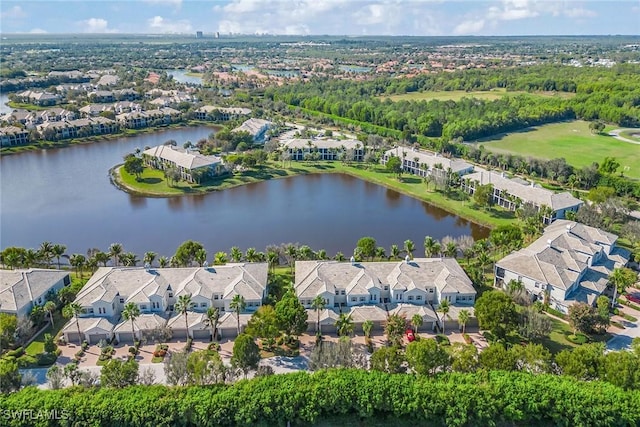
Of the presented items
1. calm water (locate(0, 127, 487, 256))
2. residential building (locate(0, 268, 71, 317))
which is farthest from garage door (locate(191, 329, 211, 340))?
calm water (locate(0, 127, 487, 256))

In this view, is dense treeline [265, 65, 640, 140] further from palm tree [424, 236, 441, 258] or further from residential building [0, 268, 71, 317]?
residential building [0, 268, 71, 317]

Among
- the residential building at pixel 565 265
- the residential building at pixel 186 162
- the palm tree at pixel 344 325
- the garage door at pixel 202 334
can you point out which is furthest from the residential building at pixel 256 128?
the palm tree at pixel 344 325

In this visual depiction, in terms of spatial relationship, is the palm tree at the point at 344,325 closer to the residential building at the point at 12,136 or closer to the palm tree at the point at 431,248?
the palm tree at the point at 431,248

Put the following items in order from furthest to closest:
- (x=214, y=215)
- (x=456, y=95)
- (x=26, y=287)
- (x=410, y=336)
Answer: (x=456, y=95)
(x=214, y=215)
(x=26, y=287)
(x=410, y=336)

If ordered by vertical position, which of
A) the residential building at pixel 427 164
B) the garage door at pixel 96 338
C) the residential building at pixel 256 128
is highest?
the residential building at pixel 256 128

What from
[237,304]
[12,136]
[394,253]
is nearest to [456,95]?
[394,253]

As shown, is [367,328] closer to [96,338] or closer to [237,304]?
[237,304]
